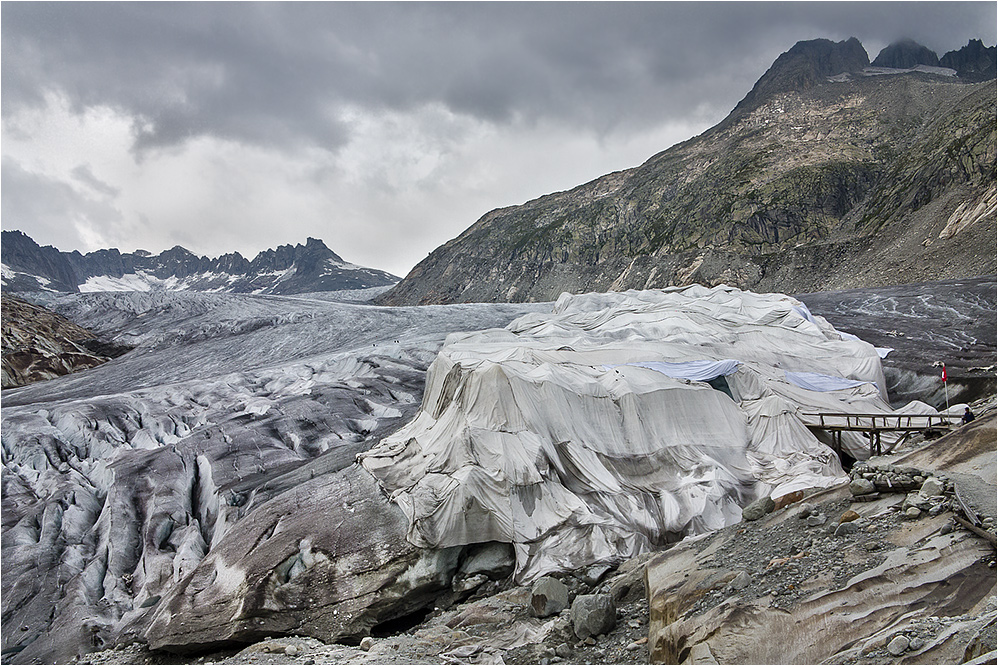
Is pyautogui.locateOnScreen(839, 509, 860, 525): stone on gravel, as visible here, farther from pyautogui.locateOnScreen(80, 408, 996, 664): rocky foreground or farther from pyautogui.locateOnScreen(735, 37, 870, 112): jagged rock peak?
pyautogui.locateOnScreen(735, 37, 870, 112): jagged rock peak

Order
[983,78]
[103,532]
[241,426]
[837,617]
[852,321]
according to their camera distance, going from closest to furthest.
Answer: [837,617] → [103,532] → [241,426] → [852,321] → [983,78]

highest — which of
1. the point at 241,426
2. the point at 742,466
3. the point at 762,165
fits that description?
the point at 762,165

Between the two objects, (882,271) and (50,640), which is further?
(882,271)

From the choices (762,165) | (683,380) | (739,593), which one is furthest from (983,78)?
(739,593)

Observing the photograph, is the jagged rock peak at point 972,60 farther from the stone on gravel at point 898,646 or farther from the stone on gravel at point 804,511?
the stone on gravel at point 898,646

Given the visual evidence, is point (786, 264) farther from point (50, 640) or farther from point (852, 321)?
point (50, 640)

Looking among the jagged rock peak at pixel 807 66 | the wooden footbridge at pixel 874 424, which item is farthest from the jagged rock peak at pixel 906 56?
the wooden footbridge at pixel 874 424
